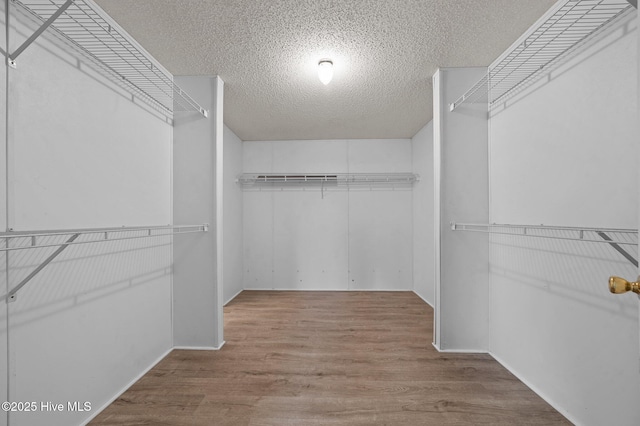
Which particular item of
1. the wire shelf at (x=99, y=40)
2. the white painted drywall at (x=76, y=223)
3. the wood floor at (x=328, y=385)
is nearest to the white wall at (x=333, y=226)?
the wood floor at (x=328, y=385)

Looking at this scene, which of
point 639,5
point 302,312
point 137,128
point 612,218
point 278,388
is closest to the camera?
point 639,5

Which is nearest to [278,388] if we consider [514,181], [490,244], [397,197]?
[490,244]

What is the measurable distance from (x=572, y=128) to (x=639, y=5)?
3.78 feet

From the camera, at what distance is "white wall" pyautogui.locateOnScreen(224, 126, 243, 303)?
3.72 metres

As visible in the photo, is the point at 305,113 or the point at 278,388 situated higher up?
the point at 305,113

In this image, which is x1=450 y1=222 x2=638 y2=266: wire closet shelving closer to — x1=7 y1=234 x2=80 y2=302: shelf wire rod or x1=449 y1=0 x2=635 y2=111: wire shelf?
x1=449 y1=0 x2=635 y2=111: wire shelf

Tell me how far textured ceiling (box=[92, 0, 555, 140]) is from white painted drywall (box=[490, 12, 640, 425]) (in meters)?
0.55

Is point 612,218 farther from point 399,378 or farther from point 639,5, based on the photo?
point 399,378

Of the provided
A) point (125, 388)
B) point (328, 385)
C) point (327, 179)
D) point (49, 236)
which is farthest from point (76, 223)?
point (327, 179)

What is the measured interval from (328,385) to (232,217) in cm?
264

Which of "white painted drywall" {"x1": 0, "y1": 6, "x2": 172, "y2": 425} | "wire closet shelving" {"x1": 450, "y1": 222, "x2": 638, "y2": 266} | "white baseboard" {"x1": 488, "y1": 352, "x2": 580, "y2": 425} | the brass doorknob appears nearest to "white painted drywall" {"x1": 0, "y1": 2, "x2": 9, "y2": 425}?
"white painted drywall" {"x1": 0, "y1": 6, "x2": 172, "y2": 425}

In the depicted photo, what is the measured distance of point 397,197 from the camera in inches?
169

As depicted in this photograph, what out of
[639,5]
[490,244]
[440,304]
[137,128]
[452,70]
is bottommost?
[440,304]

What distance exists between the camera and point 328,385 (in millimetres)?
1843
